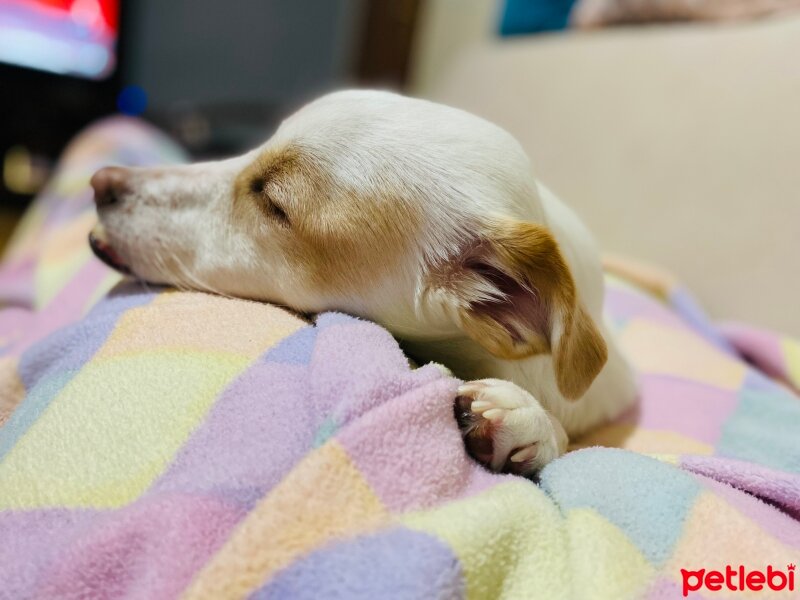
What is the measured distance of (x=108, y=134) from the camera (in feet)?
6.34

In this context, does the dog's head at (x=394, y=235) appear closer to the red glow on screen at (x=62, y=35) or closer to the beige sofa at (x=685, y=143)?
the beige sofa at (x=685, y=143)

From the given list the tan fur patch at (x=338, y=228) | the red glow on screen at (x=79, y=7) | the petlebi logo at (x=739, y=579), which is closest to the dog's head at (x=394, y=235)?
the tan fur patch at (x=338, y=228)

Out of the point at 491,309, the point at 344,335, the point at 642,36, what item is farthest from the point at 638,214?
the point at 344,335

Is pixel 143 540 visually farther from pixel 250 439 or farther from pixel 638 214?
pixel 638 214

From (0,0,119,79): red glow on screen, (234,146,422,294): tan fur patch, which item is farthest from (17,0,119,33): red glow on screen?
(234,146,422,294): tan fur patch

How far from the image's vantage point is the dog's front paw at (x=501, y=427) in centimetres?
66

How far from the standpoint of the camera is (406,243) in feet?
2.74

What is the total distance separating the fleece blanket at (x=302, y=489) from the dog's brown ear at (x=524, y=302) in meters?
0.10

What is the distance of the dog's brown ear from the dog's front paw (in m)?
0.07

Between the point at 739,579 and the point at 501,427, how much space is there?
0.23 metres

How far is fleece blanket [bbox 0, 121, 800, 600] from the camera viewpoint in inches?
18.9

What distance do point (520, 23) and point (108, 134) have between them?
60.8 inches

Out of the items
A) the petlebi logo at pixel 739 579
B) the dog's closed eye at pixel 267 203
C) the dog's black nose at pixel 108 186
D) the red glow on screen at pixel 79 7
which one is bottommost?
the petlebi logo at pixel 739 579

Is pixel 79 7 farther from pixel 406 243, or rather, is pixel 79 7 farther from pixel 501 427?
pixel 501 427
